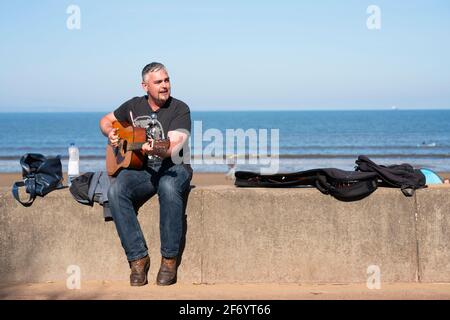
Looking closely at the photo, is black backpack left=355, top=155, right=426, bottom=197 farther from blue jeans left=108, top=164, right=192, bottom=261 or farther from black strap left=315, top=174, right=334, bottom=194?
blue jeans left=108, top=164, right=192, bottom=261

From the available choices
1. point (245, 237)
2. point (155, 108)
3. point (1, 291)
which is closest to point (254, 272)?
A: point (245, 237)

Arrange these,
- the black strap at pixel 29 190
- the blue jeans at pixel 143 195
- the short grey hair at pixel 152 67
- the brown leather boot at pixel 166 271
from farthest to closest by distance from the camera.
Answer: the black strap at pixel 29 190 → the short grey hair at pixel 152 67 → the brown leather boot at pixel 166 271 → the blue jeans at pixel 143 195

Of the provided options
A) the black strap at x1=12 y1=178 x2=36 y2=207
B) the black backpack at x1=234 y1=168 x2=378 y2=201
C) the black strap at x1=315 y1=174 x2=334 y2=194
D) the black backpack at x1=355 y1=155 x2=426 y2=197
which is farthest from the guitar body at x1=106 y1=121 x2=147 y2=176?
the black backpack at x1=355 y1=155 x2=426 y2=197

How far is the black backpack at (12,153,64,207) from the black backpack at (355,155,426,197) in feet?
8.38

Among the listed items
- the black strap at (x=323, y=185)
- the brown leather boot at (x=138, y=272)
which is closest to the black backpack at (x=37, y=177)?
the brown leather boot at (x=138, y=272)

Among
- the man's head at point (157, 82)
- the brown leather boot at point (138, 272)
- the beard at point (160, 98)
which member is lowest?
the brown leather boot at point (138, 272)

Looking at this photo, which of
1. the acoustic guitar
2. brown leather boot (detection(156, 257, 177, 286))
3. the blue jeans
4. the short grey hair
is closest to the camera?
the acoustic guitar

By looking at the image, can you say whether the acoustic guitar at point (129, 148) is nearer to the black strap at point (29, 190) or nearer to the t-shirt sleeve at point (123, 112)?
the t-shirt sleeve at point (123, 112)

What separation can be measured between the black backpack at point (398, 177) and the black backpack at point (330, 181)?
3.2 inches

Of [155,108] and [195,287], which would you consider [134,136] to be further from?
[195,287]

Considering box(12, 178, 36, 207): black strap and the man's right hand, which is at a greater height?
the man's right hand

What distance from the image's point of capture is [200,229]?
20.5ft

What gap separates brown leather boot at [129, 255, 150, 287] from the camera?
6.07 m

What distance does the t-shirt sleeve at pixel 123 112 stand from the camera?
6367 millimetres
